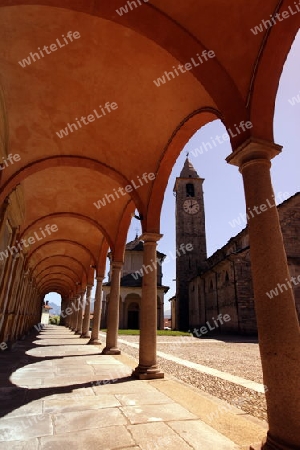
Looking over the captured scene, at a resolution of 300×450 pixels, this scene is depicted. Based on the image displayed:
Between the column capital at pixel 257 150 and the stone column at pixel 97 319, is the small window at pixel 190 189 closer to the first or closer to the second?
the stone column at pixel 97 319

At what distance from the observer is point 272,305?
117 inches

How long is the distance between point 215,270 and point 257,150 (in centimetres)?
2698

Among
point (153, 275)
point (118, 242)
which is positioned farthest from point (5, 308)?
point (153, 275)

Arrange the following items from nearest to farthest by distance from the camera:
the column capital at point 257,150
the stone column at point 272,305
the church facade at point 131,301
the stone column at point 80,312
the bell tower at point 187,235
Answer: the stone column at point 272,305 < the column capital at point 257,150 < the stone column at point 80,312 < the church facade at point 131,301 < the bell tower at point 187,235

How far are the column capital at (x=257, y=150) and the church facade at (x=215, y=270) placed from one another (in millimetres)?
18305

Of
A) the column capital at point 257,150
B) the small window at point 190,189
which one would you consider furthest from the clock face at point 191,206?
the column capital at point 257,150

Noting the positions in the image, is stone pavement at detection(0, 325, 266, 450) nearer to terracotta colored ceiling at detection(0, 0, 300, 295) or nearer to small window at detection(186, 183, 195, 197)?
terracotta colored ceiling at detection(0, 0, 300, 295)

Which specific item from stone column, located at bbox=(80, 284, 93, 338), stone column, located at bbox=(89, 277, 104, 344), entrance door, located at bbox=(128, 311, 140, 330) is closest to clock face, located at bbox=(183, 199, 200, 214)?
entrance door, located at bbox=(128, 311, 140, 330)

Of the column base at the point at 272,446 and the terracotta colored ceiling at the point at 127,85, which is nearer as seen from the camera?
the column base at the point at 272,446

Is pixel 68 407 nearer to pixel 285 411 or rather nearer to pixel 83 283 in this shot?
pixel 285 411

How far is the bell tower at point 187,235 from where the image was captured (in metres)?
37.8

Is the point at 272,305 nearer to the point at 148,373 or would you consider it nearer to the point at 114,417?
the point at 114,417

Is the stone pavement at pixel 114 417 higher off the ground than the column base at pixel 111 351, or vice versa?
the column base at pixel 111 351

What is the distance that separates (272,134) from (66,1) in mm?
3245
